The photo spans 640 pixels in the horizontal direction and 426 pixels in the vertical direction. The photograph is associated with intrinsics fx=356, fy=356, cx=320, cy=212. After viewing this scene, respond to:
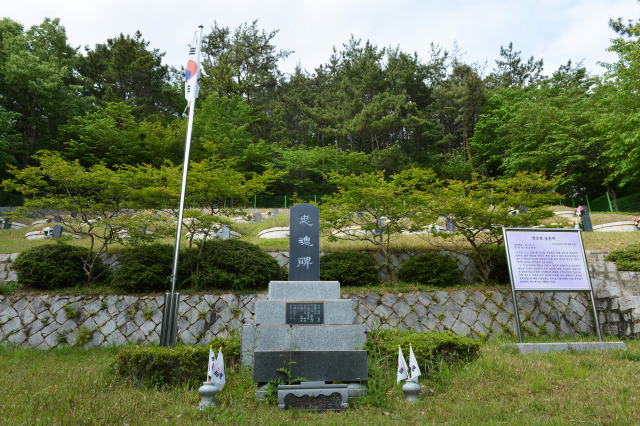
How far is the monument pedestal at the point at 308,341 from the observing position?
4.77m

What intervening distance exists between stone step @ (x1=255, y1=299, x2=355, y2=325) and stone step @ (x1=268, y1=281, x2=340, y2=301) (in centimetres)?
26

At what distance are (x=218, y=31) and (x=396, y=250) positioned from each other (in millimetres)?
28692

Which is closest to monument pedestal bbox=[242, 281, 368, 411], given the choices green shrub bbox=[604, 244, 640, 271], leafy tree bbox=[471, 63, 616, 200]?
green shrub bbox=[604, 244, 640, 271]

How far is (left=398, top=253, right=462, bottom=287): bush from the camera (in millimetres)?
9031

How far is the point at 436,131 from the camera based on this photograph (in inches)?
1086

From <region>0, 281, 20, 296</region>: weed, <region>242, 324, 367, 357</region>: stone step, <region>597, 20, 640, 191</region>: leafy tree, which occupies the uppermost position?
<region>597, 20, 640, 191</region>: leafy tree

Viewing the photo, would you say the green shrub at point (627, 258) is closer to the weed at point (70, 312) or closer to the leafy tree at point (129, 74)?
the weed at point (70, 312)

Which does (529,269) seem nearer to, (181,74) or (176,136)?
(176,136)

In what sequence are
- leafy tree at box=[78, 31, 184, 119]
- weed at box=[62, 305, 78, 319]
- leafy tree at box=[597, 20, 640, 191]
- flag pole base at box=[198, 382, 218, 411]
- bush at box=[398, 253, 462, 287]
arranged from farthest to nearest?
leafy tree at box=[78, 31, 184, 119] → leafy tree at box=[597, 20, 640, 191] → bush at box=[398, 253, 462, 287] → weed at box=[62, 305, 78, 319] → flag pole base at box=[198, 382, 218, 411]

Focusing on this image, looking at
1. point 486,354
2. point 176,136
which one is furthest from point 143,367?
point 176,136

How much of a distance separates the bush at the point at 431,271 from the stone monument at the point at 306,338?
356 cm

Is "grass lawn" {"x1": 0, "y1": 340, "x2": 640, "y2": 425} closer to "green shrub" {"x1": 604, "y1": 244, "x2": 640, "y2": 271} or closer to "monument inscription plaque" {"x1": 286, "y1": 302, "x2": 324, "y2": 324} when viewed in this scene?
"monument inscription plaque" {"x1": 286, "y1": 302, "x2": 324, "y2": 324}

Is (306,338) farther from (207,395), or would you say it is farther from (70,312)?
(70,312)

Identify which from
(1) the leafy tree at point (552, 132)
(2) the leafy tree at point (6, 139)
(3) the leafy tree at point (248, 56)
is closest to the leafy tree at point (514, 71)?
(1) the leafy tree at point (552, 132)
